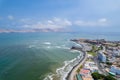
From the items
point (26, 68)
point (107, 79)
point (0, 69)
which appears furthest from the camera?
point (26, 68)

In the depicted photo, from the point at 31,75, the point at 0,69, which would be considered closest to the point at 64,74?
the point at 31,75

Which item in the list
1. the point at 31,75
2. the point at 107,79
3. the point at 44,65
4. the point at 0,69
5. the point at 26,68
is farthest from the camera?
the point at 44,65

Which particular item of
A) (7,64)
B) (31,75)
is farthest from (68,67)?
(7,64)

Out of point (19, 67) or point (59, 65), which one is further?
point (59, 65)

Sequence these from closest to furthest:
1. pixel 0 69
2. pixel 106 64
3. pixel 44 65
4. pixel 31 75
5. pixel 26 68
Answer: pixel 31 75, pixel 0 69, pixel 26 68, pixel 44 65, pixel 106 64

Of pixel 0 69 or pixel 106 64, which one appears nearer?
pixel 0 69

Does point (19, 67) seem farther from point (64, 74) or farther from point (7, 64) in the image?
point (64, 74)

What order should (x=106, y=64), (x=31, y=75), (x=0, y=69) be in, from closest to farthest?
1. (x=31, y=75)
2. (x=0, y=69)
3. (x=106, y=64)

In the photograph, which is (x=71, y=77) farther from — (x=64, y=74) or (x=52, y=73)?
(x=52, y=73)

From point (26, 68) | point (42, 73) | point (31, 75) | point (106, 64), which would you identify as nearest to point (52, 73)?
point (42, 73)
